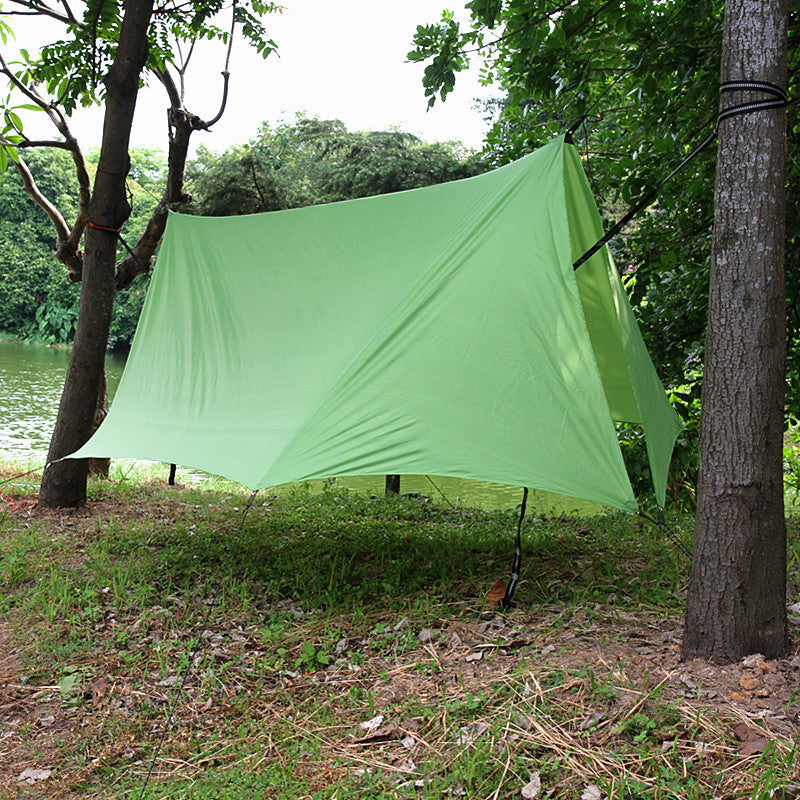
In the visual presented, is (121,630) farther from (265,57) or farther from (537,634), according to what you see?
(265,57)

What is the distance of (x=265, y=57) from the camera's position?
224 inches

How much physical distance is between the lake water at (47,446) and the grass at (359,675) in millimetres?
2032

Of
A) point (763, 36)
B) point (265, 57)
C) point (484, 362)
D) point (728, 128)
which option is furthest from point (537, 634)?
point (265, 57)

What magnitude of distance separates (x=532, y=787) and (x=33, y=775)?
1.38 metres

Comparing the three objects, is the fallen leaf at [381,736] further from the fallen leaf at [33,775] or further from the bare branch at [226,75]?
the bare branch at [226,75]

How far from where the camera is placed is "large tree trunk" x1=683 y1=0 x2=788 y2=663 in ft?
6.26

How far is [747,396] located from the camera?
1.92 meters

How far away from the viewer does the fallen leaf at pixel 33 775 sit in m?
1.88

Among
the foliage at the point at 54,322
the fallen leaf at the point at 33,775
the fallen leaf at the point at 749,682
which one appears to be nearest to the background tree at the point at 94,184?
the fallen leaf at the point at 33,775

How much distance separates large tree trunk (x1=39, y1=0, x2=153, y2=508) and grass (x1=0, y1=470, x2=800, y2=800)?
0.56 metres

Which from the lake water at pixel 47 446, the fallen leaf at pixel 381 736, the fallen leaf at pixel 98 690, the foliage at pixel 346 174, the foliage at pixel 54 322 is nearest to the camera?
the fallen leaf at pixel 381 736

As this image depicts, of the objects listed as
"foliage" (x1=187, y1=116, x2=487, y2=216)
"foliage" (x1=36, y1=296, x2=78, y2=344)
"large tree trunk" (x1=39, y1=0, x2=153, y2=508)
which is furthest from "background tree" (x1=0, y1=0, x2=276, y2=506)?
"foliage" (x1=36, y1=296, x2=78, y2=344)

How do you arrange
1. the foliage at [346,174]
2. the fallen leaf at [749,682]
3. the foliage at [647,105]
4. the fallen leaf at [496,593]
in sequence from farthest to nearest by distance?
1. the foliage at [346,174]
2. the foliage at [647,105]
3. the fallen leaf at [496,593]
4. the fallen leaf at [749,682]

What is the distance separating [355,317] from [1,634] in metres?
1.89
